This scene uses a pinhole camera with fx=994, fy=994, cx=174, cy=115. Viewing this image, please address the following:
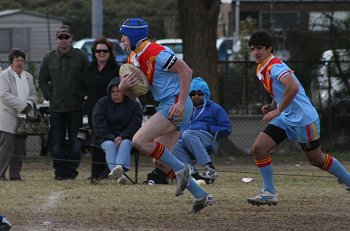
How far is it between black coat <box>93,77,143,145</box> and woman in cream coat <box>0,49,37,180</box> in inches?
51.4

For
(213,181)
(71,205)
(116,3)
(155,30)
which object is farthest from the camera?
(116,3)

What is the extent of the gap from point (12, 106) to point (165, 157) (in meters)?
5.33

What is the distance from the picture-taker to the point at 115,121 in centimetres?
1362

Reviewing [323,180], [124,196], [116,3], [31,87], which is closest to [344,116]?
[323,180]

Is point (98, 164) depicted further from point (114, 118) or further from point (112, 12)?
point (112, 12)

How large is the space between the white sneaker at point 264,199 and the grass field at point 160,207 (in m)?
0.09

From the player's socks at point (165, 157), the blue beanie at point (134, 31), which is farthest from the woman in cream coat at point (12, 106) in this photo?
the player's socks at point (165, 157)

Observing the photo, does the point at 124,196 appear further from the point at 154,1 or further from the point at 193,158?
A: the point at 154,1

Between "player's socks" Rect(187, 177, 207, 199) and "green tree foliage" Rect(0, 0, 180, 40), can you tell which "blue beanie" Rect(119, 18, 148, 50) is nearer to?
"player's socks" Rect(187, 177, 207, 199)

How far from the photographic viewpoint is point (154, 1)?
56.6 m

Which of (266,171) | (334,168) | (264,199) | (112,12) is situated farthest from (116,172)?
(112,12)

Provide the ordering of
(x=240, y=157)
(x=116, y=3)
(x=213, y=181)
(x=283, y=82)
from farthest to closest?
(x=116, y=3)
(x=240, y=157)
(x=213, y=181)
(x=283, y=82)

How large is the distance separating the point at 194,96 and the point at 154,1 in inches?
1689

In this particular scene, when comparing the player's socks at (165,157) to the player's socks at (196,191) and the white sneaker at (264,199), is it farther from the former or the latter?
the white sneaker at (264,199)
